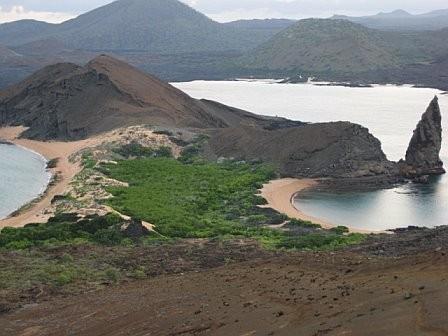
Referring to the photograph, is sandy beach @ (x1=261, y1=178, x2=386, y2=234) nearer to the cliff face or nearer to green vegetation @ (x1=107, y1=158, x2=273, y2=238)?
green vegetation @ (x1=107, y1=158, x2=273, y2=238)

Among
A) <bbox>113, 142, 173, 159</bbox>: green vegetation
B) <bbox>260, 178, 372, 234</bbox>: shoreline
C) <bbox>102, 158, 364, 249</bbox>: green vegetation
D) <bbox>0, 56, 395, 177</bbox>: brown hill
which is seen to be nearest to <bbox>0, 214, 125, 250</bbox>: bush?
<bbox>102, 158, 364, 249</bbox>: green vegetation

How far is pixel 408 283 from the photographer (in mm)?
16328

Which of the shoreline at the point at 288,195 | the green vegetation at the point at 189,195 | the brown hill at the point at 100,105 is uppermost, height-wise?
the brown hill at the point at 100,105

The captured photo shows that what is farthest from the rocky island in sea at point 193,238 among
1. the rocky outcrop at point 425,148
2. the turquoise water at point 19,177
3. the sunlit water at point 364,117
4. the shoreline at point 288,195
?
the sunlit water at point 364,117

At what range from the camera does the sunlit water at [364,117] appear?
46.6 meters

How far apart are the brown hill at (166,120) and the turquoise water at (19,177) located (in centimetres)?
808

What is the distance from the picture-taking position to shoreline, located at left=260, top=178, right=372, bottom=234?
43750 mm

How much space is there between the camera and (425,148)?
59.5m

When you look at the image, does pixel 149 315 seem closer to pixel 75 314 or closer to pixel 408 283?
pixel 75 314

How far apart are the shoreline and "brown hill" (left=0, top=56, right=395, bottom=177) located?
2688mm

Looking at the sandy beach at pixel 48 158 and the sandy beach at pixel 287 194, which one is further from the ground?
the sandy beach at pixel 48 158

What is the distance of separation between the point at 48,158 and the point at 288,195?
105ft

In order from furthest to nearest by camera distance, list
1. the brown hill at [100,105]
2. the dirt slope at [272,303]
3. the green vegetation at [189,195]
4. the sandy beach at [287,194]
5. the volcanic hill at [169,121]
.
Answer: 1. the brown hill at [100,105]
2. the volcanic hill at [169,121]
3. the sandy beach at [287,194]
4. the green vegetation at [189,195]
5. the dirt slope at [272,303]

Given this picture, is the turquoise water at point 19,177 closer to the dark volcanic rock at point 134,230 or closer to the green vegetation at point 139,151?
the green vegetation at point 139,151
